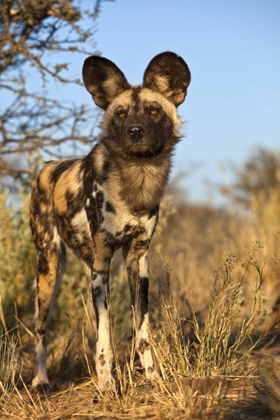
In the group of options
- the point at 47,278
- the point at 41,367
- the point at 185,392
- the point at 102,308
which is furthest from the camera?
the point at 47,278

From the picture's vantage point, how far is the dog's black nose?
12.2 feet

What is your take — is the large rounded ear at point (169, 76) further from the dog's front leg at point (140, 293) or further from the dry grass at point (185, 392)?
the dry grass at point (185, 392)

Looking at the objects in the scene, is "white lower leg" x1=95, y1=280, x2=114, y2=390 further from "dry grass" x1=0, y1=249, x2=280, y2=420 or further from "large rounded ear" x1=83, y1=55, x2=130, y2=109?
"large rounded ear" x1=83, y1=55, x2=130, y2=109

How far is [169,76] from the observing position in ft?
13.4

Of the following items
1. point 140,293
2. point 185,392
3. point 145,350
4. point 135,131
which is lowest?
point 145,350

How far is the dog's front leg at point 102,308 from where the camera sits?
11.9 feet

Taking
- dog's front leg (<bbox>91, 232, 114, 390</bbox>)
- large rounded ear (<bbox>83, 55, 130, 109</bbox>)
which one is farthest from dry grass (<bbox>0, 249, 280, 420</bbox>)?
large rounded ear (<bbox>83, 55, 130, 109</bbox>)

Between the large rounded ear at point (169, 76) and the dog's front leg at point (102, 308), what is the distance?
94 cm

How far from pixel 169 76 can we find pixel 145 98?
0.20m

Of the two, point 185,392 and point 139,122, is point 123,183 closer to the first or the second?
point 139,122

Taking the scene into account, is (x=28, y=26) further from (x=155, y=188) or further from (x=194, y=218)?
(x=194, y=218)

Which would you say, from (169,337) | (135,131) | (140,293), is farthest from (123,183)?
(169,337)

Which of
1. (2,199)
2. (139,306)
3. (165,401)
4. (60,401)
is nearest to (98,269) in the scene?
(139,306)

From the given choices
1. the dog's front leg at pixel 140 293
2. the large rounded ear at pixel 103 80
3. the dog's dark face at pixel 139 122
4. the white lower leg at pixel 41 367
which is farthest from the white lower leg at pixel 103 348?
the large rounded ear at pixel 103 80
